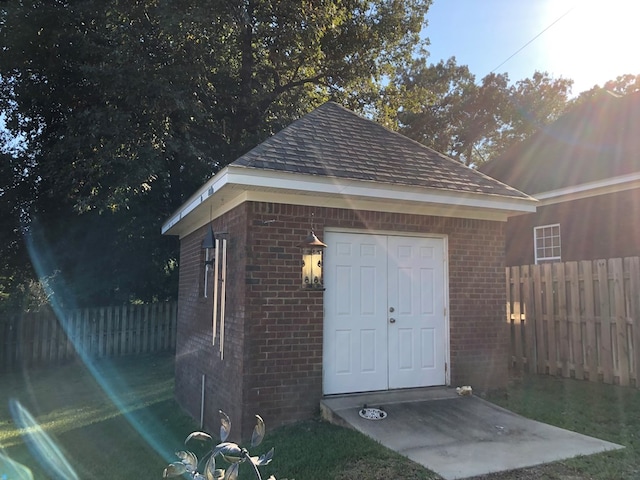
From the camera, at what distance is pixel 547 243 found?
13406 mm

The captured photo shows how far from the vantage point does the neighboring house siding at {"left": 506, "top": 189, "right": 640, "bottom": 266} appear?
10992 millimetres

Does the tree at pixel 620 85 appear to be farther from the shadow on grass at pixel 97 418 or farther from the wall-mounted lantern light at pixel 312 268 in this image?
the wall-mounted lantern light at pixel 312 268

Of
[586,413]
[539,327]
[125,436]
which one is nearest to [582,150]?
[539,327]

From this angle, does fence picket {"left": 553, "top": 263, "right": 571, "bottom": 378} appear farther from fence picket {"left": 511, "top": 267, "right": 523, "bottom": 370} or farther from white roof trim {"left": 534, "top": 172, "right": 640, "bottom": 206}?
white roof trim {"left": 534, "top": 172, "right": 640, "bottom": 206}

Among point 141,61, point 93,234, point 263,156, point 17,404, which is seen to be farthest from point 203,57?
point 17,404

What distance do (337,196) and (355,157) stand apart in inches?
35.0

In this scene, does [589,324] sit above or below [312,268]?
below

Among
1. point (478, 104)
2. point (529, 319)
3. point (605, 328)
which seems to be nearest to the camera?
point (605, 328)

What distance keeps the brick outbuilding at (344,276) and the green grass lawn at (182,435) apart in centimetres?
63

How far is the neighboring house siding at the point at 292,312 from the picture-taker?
18.3ft

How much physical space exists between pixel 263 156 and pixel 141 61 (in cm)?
791

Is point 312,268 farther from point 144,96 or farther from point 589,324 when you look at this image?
point 144,96

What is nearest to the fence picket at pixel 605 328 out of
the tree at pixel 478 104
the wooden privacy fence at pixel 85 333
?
the wooden privacy fence at pixel 85 333

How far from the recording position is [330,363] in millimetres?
6020
